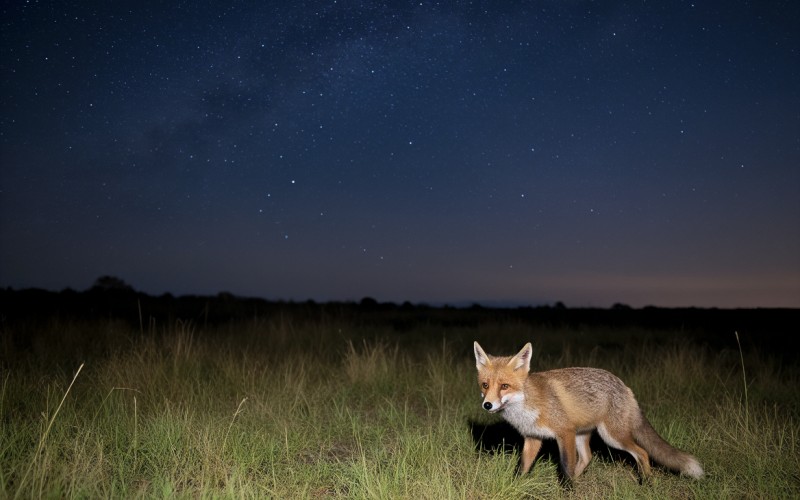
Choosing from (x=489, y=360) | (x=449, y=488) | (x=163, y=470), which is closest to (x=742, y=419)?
(x=489, y=360)

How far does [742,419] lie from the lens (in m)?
5.54

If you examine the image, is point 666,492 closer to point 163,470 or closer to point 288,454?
point 288,454

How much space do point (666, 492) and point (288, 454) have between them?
114 inches

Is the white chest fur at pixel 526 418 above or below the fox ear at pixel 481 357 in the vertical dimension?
below

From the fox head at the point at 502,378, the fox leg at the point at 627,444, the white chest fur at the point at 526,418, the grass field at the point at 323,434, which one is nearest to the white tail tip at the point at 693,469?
the grass field at the point at 323,434

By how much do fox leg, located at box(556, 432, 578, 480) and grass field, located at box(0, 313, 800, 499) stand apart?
0.22 m

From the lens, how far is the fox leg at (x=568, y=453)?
380cm

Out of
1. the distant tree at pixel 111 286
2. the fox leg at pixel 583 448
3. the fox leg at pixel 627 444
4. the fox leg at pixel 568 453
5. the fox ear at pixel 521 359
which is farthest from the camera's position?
the distant tree at pixel 111 286

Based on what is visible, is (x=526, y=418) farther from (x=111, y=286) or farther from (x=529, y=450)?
(x=111, y=286)

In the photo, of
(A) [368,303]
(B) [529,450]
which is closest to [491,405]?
(B) [529,450]

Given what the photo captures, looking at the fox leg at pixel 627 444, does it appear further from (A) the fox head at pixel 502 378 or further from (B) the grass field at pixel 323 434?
(A) the fox head at pixel 502 378

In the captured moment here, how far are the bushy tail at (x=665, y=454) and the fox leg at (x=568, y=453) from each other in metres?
0.62

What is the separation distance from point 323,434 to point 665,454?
3.08 metres

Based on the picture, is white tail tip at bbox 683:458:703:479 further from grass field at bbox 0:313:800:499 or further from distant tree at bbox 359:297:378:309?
distant tree at bbox 359:297:378:309
